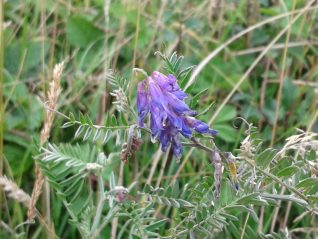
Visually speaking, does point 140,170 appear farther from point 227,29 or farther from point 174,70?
point 174,70

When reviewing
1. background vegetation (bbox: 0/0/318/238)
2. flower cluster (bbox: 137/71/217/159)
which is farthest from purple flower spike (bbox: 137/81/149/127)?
background vegetation (bbox: 0/0/318/238)

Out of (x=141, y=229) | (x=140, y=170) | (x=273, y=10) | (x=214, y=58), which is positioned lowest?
(x=140, y=170)

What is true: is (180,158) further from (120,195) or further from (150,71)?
(150,71)

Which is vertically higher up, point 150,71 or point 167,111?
point 167,111

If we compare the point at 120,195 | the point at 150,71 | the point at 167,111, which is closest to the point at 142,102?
the point at 167,111

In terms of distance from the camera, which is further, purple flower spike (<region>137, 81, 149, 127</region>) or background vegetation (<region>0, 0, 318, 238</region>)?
background vegetation (<region>0, 0, 318, 238</region>)

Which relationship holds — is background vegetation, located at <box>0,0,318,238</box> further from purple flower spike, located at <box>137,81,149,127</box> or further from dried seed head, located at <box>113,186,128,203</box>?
purple flower spike, located at <box>137,81,149,127</box>

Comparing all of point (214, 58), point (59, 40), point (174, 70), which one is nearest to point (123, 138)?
point (174, 70)
